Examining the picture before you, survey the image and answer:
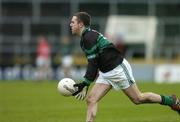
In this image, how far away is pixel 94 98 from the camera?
44.7 ft

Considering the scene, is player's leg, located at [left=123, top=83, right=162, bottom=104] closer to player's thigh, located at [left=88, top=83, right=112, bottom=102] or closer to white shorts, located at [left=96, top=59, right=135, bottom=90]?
white shorts, located at [left=96, top=59, right=135, bottom=90]

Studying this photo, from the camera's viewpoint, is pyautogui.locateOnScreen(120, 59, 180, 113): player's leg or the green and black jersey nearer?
the green and black jersey

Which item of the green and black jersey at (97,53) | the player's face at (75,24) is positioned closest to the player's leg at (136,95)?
the green and black jersey at (97,53)

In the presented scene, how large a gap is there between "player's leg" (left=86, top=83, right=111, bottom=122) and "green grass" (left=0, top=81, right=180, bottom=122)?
2719mm

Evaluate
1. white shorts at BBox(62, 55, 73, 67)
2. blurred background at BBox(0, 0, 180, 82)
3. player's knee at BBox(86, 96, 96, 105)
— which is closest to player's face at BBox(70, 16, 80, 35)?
player's knee at BBox(86, 96, 96, 105)

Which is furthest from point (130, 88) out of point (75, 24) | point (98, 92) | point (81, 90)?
point (75, 24)

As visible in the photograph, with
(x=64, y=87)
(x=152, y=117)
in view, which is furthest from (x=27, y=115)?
(x=64, y=87)

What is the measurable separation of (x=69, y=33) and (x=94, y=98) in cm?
2807

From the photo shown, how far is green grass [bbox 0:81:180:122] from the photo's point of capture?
55.5 feet

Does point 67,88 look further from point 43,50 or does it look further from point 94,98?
point 43,50

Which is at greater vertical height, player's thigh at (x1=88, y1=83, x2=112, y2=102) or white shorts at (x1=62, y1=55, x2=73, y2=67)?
player's thigh at (x1=88, y1=83, x2=112, y2=102)

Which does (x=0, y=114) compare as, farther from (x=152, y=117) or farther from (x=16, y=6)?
(x=16, y=6)

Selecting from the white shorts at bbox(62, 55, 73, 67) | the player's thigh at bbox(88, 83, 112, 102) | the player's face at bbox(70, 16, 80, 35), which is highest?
the player's face at bbox(70, 16, 80, 35)

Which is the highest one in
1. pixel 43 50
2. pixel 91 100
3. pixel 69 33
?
pixel 91 100
